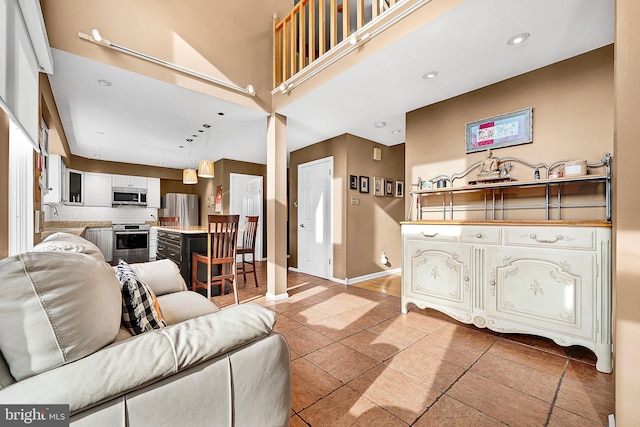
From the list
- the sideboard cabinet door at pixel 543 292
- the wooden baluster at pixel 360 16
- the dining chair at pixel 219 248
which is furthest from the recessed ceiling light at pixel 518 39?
the dining chair at pixel 219 248

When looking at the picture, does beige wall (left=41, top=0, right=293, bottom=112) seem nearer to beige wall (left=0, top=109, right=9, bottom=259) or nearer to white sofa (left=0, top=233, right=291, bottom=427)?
beige wall (left=0, top=109, right=9, bottom=259)

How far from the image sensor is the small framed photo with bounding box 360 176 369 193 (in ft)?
15.0

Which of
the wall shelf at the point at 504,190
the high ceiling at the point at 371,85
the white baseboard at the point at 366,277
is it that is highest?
the high ceiling at the point at 371,85

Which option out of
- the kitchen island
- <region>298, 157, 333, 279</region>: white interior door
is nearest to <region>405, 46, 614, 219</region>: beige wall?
<region>298, 157, 333, 279</region>: white interior door

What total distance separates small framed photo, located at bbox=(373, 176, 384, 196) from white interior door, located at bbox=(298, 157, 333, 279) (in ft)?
2.63

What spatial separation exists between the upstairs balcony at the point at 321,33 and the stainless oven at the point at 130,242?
16.9ft

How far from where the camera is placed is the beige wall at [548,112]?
221cm

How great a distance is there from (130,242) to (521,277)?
23.8 ft

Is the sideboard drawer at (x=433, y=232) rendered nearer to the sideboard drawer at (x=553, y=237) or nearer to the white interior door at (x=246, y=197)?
the sideboard drawer at (x=553, y=237)

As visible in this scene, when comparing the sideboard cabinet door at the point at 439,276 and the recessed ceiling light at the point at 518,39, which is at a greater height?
the recessed ceiling light at the point at 518,39

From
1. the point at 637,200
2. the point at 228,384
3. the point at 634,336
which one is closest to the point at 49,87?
the point at 228,384

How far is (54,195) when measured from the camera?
4.57 m

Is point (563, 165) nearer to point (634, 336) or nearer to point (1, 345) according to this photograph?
point (634, 336)

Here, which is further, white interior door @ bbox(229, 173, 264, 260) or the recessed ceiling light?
white interior door @ bbox(229, 173, 264, 260)
